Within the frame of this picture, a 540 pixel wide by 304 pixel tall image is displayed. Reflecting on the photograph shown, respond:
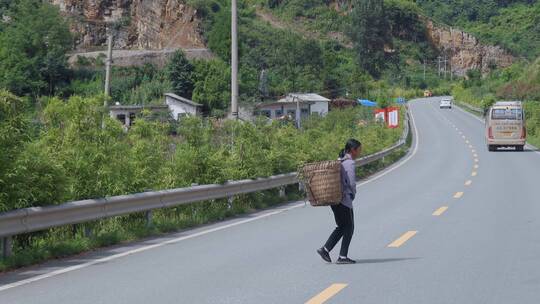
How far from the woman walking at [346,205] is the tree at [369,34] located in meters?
131

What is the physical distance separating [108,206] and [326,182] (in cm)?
436

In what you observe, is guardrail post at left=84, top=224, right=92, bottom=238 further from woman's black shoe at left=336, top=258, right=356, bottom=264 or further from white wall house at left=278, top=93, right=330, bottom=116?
white wall house at left=278, top=93, right=330, bottom=116

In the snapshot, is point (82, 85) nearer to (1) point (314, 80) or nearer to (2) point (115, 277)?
(1) point (314, 80)

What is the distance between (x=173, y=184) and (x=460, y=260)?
7612mm

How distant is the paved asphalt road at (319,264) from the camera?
820cm

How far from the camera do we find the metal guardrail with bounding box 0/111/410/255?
403 inches

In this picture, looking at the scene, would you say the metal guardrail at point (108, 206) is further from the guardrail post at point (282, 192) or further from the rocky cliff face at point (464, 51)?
the rocky cliff face at point (464, 51)

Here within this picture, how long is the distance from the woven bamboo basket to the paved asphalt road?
869 mm

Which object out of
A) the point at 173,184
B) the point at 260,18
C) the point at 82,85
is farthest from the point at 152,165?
the point at 260,18

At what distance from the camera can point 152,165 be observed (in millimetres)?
15609

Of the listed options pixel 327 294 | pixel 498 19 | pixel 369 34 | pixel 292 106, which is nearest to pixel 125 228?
pixel 327 294

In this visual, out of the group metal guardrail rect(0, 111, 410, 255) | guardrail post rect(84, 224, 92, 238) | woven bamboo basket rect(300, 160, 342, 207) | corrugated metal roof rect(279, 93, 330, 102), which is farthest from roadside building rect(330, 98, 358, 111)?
woven bamboo basket rect(300, 160, 342, 207)

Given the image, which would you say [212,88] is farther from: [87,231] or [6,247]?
[6,247]

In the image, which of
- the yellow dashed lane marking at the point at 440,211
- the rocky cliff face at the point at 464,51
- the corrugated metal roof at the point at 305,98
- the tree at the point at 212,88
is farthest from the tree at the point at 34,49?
the rocky cliff face at the point at 464,51
